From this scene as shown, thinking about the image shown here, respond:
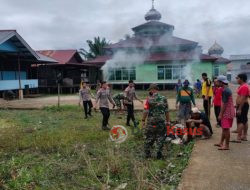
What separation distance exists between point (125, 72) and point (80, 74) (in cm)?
633

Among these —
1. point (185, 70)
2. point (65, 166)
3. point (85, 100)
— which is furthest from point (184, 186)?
point (185, 70)

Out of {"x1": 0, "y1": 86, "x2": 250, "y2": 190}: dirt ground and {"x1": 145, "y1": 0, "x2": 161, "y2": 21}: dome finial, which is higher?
{"x1": 145, "y1": 0, "x2": 161, "y2": 21}: dome finial

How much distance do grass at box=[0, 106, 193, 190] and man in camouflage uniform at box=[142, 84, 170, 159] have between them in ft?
1.24

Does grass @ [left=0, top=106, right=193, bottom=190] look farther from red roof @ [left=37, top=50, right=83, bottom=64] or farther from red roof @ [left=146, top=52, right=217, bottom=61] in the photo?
red roof @ [left=37, top=50, right=83, bottom=64]

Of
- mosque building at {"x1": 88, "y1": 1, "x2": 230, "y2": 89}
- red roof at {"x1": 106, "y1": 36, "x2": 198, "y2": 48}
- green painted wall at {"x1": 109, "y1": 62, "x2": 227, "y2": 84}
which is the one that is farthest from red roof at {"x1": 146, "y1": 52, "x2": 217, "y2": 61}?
red roof at {"x1": 106, "y1": 36, "x2": 198, "y2": 48}

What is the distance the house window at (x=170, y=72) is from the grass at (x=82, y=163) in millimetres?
21196

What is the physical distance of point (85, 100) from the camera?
10758 millimetres

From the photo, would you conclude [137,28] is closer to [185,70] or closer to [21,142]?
[185,70]

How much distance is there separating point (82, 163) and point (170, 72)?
24174 mm

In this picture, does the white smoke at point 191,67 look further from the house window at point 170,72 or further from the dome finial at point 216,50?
the dome finial at point 216,50

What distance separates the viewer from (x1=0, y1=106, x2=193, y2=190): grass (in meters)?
4.24

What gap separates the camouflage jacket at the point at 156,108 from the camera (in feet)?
17.8

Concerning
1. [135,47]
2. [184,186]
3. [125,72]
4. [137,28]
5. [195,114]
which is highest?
[137,28]

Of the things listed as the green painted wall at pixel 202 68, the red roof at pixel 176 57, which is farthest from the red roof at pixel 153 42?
the green painted wall at pixel 202 68
